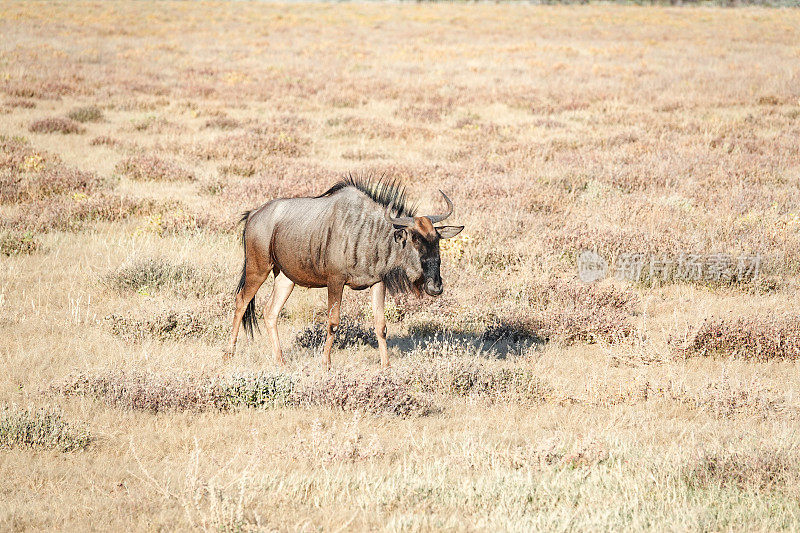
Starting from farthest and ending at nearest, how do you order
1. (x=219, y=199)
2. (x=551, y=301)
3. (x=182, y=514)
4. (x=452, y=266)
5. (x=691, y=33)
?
(x=691, y=33), (x=219, y=199), (x=452, y=266), (x=551, y=301), (x=182, y=514)

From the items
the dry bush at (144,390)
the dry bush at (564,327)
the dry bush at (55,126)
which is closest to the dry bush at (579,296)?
the dry bush at (564,327)

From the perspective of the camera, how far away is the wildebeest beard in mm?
5891

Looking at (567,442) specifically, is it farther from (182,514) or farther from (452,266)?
(452,266)

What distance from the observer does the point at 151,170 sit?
1324 centimetres

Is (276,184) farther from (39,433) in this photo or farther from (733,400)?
(733,400)

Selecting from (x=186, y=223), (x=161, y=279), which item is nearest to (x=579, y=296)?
(x=161, y=279)

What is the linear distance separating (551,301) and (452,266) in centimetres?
157

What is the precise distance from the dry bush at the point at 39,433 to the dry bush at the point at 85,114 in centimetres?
1432

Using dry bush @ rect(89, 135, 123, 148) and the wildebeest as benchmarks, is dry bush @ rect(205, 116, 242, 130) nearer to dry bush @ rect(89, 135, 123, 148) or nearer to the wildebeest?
dry bush @ rect(89, 135, 123, 148)

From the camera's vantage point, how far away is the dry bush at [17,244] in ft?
29.3

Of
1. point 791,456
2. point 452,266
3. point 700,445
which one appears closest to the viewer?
point 791,456

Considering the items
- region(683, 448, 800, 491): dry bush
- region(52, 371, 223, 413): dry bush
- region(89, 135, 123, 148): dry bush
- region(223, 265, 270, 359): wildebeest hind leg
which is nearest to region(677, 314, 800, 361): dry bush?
region(683, 448, 800, 491): dry bush

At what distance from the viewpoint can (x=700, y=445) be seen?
481 cm

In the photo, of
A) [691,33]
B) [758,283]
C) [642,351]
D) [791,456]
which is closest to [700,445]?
[791,456]
